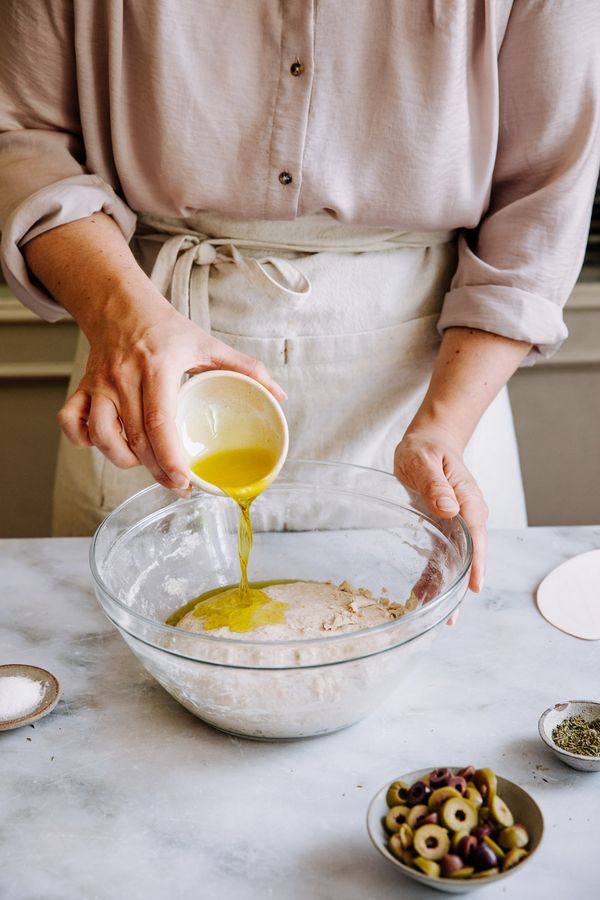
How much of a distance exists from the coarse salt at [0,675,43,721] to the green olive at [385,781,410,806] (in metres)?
0.38

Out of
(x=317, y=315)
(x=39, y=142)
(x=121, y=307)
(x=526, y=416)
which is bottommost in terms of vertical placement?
(x=526, y=416)

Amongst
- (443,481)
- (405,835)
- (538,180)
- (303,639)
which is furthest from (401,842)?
(538,180)

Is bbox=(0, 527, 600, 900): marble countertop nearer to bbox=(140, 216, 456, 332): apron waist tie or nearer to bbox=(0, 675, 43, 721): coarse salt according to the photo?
bbox=(0, 675, 43, 721): coarse salt

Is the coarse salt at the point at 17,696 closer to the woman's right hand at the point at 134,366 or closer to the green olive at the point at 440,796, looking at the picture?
the woman's right hand at the point at 134,366

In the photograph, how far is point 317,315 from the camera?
133cm

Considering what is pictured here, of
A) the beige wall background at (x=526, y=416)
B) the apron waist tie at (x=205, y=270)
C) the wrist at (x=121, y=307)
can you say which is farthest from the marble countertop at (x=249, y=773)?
the beige wall background at (x=526, y=416)

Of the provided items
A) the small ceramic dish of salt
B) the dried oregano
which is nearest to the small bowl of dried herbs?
the dried oregano

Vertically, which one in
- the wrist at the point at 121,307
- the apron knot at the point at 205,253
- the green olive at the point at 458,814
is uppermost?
the wrist at the point at 121,307

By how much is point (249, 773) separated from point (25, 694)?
0.25 meters

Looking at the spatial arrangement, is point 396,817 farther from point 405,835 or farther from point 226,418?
point 226,418

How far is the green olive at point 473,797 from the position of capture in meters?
0.70

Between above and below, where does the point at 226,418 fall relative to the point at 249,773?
above

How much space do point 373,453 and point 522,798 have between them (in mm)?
752

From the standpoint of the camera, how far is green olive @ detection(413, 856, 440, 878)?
2.18 feet
